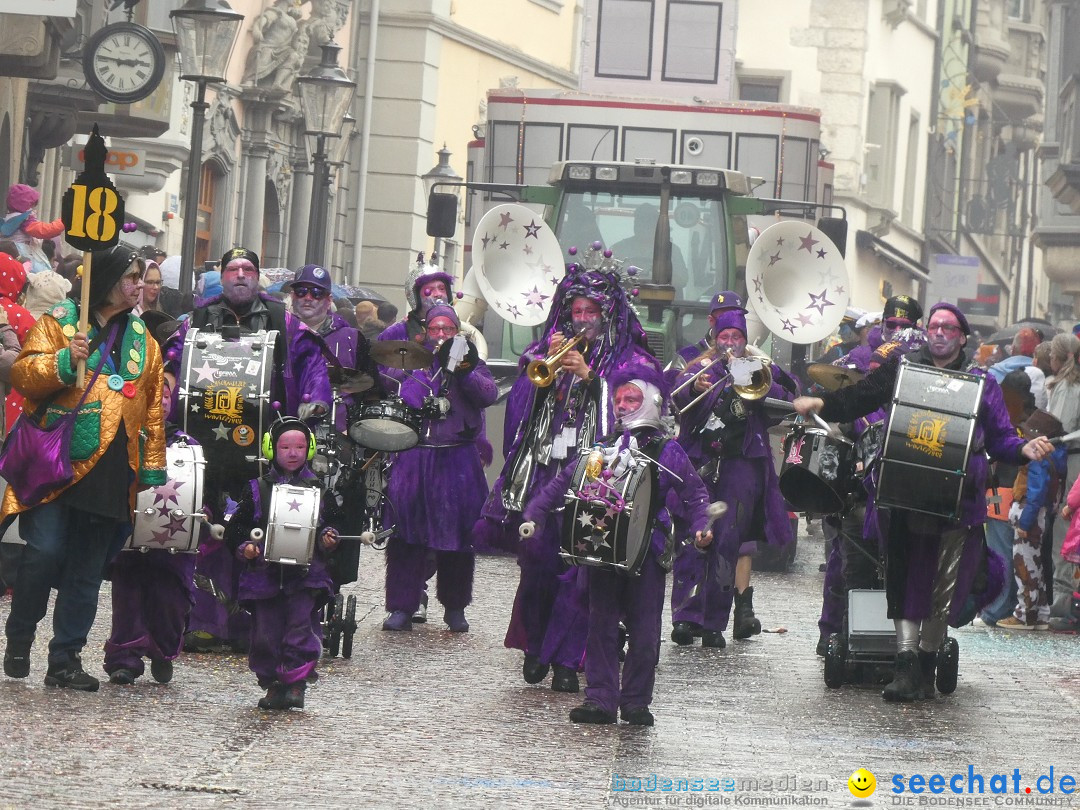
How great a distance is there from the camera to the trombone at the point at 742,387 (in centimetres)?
1313

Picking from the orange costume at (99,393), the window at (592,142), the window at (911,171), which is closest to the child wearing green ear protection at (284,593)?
the orange costume at (99,393)

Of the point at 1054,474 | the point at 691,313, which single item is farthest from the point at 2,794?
the point at 691,313

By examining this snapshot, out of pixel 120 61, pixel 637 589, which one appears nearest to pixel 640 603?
pixel 637 589

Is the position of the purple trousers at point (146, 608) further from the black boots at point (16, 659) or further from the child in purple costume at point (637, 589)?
the child in purple costume at point (637, 589)

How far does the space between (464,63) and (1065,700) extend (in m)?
27.0

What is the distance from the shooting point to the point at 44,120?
22.0 m

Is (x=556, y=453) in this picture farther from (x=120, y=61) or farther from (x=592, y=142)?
(x=592, y=142)

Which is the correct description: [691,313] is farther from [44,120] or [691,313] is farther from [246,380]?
[246,380]

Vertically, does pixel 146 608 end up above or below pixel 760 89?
below

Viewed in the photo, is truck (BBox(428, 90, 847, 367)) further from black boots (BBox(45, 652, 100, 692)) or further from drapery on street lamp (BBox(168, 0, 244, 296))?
black boots (BBox(45, 652, 100, 692))

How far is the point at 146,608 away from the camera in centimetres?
1006

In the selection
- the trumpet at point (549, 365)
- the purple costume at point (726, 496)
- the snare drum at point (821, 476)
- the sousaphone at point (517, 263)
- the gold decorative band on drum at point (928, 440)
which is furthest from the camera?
the sousaphone at point (517, 263)

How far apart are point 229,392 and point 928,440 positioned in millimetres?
3164

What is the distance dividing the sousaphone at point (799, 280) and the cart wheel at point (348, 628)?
603 cm
